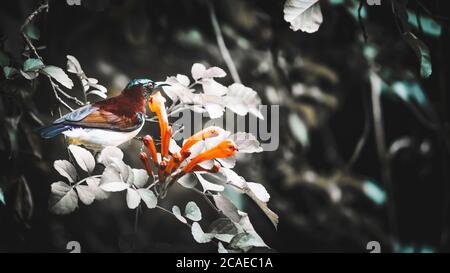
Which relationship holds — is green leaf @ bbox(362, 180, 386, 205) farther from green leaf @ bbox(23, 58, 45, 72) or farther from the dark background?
green leaf @ bbox(23, 58, 45, 72)

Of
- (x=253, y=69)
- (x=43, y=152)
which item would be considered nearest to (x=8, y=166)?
(x=43, y=152)

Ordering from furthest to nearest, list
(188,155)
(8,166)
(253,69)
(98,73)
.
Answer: (253,69), (98,73), (8,166), (188,155)

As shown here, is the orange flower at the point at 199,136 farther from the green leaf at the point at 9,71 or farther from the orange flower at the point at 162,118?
the green leaf at the point at 9,71

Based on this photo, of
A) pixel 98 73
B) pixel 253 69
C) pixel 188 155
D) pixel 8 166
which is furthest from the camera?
pixel 253 69

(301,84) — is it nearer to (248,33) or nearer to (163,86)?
(248,33)

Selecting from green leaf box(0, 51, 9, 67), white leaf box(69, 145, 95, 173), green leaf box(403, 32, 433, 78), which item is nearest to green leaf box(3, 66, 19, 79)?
green leaf box(0, 51, 9, 67)

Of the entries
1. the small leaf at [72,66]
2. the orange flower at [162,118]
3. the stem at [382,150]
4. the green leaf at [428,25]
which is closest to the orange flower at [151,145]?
the orange flower at [162,118]

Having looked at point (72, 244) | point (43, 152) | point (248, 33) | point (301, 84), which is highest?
point (248, 33)
